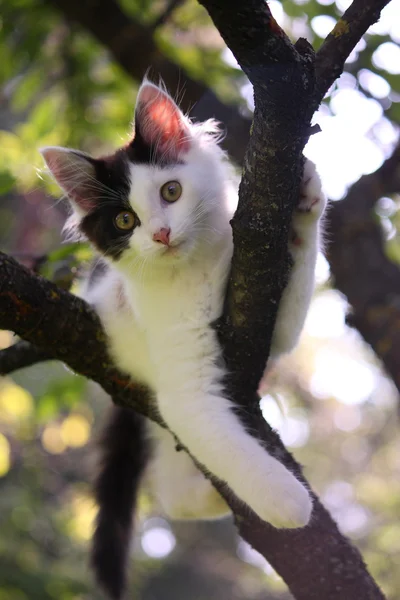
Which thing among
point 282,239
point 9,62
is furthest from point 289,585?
point 9,62

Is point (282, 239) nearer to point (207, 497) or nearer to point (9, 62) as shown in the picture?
point (207, 497)

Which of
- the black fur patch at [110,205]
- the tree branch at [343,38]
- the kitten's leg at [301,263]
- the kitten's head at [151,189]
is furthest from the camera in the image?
the black fur patch at [110,205]

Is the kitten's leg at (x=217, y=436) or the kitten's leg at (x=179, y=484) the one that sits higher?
the kitten's leg at (x=217, y=436)

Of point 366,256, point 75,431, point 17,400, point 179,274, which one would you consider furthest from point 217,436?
point 75,431

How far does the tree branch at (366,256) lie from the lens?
131 inches

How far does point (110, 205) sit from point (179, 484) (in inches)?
52.8

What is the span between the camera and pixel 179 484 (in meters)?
2.92

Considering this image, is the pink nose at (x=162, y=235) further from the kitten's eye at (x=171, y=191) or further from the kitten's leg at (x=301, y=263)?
the kitten's leg at (x=301, y=263)

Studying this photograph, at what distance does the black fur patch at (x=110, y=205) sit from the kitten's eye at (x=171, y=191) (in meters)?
0.14

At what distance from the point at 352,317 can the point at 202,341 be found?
1.38 meters

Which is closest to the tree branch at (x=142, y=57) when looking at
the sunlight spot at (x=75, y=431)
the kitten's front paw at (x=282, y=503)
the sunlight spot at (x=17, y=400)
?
the kitten's front paw at (x=282, y=503)

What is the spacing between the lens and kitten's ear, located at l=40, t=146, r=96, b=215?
2410 millimetres

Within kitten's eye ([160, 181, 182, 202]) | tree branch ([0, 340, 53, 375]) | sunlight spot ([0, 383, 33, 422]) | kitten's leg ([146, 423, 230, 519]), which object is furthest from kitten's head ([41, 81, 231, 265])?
sunlight spot ([0, 383, 33, 422])

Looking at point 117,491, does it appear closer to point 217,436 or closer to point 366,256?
point 217,436
